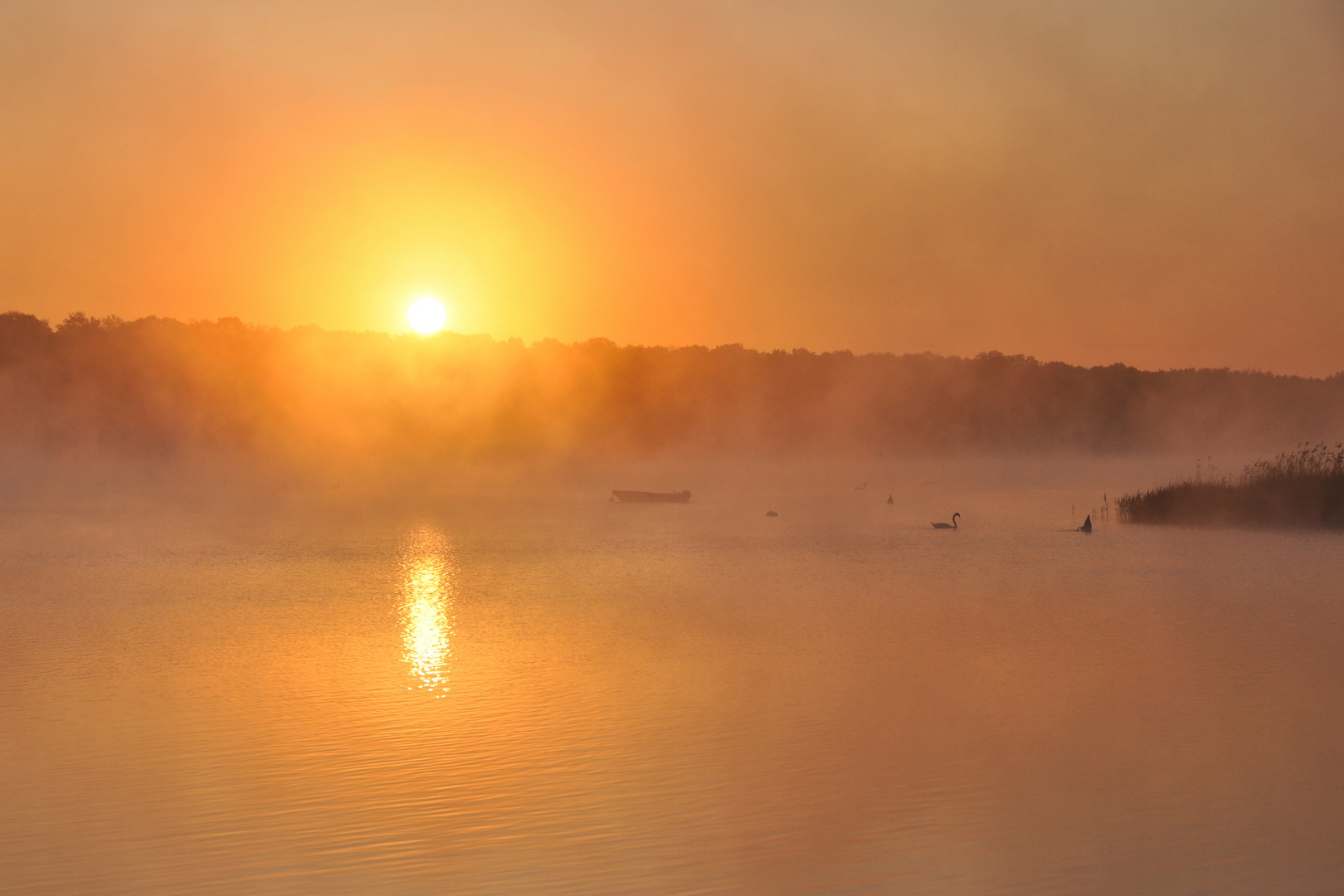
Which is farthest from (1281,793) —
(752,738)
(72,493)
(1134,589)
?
(72,493)

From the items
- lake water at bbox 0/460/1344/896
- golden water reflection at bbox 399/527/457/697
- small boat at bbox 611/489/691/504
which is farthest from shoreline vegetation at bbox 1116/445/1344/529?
golden water reflection at bbox 399/527/457/697

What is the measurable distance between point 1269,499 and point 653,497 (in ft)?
62.9

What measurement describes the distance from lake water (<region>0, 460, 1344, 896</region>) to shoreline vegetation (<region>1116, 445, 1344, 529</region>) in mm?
5559

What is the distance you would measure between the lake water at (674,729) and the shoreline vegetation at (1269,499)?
5559mm

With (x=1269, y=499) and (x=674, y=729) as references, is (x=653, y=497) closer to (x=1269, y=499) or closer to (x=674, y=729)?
(x=1269, y=499)

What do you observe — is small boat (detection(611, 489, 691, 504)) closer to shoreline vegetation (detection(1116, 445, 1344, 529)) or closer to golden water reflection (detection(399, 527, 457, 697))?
shoreline vegetation (detection(1116, 445, 1344, 529))

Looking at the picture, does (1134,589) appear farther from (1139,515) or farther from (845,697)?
(1139,515)

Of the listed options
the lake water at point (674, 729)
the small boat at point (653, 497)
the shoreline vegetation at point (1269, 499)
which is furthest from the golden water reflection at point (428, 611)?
the shoreline vegetation at point (1269, 499)

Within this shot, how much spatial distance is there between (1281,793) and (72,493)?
42040 mm

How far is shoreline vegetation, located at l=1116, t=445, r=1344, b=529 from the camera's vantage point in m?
23.0

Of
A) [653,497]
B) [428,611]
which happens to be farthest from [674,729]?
[653,497]

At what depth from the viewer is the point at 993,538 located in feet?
76.9

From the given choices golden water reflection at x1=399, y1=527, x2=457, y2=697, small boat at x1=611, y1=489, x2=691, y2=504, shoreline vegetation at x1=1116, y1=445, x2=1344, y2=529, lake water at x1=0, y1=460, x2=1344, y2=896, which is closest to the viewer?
lake water at x1=0, y1=460, x2=1344, y2=896

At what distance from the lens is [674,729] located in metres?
7.68
